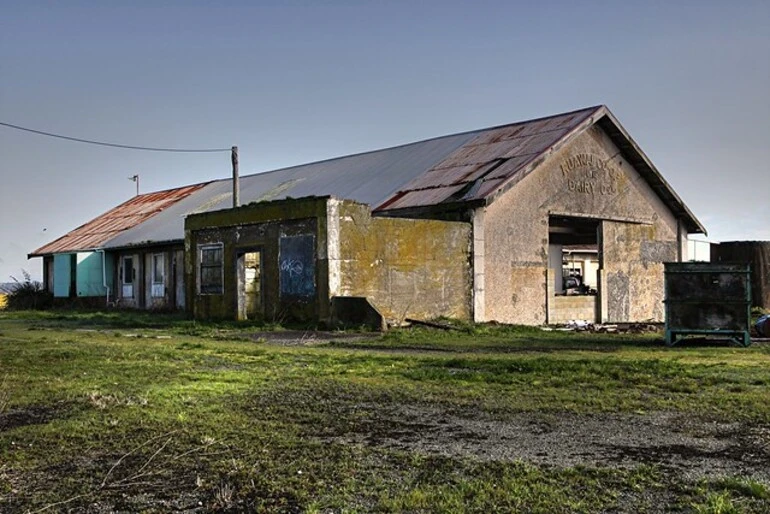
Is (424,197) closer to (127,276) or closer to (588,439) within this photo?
(127,276)

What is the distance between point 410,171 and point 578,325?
23.1ft

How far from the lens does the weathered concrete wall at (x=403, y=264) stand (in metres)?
18.6

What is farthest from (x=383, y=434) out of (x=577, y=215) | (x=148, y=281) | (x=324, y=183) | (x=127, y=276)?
(x=127, y=276)

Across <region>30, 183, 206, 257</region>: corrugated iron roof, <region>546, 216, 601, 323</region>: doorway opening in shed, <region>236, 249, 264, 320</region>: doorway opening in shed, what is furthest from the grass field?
<region>30, 183, 206, 257</region>: corrugated iron roof

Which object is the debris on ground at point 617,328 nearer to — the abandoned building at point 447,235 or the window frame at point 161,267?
the abandoned building at point 447,235

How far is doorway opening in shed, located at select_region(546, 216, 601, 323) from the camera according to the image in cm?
2281

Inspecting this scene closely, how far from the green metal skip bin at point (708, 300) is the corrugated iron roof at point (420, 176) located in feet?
21.5

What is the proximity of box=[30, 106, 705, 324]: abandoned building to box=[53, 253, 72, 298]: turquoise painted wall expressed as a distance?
556 centimetres

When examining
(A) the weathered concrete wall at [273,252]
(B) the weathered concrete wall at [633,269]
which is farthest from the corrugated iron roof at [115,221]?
(B) the weathered concrete wall at [633,269]

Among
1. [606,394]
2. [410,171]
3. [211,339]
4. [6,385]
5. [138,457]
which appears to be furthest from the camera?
[410,171]

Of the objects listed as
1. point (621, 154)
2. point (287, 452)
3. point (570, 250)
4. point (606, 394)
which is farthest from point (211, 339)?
point (570, 250)

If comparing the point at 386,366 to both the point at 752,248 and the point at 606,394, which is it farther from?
the point at 752,248

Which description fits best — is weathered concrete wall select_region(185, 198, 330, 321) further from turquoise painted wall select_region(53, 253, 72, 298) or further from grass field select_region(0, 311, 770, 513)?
turquoise painted wall select_region(53, 253, 72, 298)

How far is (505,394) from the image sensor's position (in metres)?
8.01
